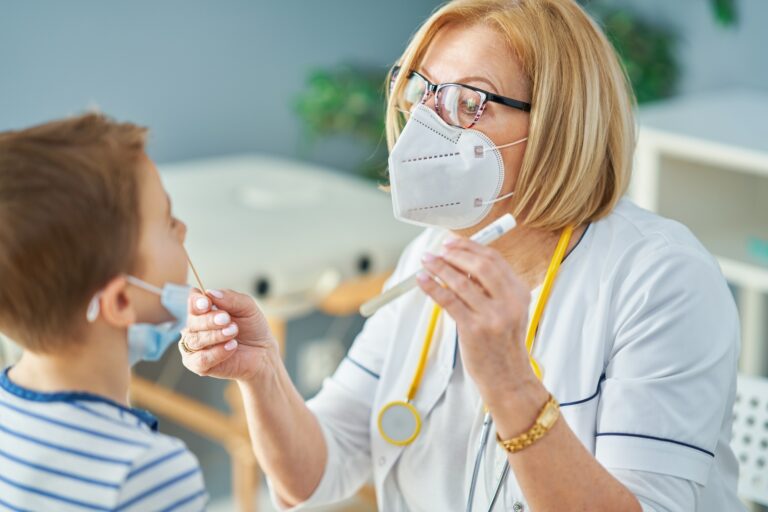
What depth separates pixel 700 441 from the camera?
1.33m

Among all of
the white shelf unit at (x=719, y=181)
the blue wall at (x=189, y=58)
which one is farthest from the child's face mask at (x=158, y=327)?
the blue wall at (x=189, y=58)

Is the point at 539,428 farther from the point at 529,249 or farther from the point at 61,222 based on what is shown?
the point at 61,222

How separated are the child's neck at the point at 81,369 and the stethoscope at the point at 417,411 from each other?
0.49 meters

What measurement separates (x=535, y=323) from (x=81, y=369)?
0.60 meters

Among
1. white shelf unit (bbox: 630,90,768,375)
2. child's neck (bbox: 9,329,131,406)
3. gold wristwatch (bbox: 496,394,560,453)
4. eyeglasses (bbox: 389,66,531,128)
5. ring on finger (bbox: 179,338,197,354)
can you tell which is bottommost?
white shelf unit (bbox: 630,90,768,375)

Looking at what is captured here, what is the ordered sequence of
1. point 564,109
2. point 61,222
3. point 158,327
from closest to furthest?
point 61,222 < point 158,327 < point 564,109

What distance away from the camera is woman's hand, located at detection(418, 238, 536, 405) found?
1126mm

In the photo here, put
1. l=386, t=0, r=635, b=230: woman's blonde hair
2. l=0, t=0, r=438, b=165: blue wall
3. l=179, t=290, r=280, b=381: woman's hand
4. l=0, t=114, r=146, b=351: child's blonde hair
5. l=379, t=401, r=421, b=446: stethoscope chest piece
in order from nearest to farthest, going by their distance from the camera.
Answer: l=0, t=114, r=146, b=351: child's blonde hair → l=179, t=290, r=280, b=381: woman's hand → l=386, t=0, r=635, b=230: woman's blonde hair → l=379, t=401, r=421, b=446: stethoscope chest piece → l=0, t=0, r=438, b=165: blue wall

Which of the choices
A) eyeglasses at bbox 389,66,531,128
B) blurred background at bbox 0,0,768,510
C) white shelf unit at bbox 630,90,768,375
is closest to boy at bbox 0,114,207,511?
eyeglasses at bbox 389,66,531,128

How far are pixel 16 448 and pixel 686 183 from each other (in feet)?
5.85

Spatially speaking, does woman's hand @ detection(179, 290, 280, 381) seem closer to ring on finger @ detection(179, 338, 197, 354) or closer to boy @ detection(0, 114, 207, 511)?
ring on finger @ detection(179, 338, 197, 354)

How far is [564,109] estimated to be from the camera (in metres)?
1.43

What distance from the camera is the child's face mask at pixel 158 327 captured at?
1.16m

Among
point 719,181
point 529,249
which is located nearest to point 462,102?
point 529,249
